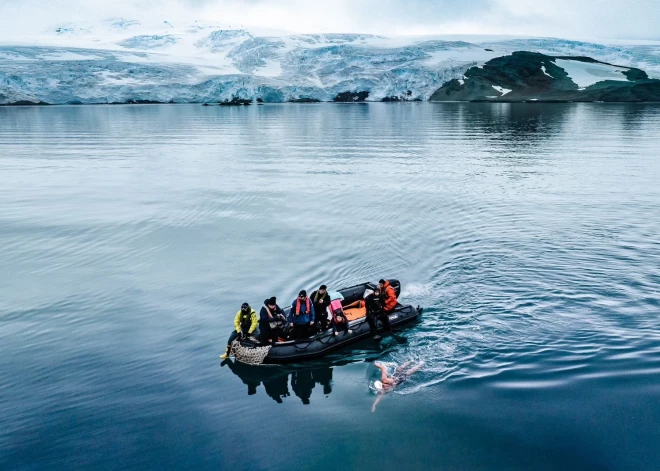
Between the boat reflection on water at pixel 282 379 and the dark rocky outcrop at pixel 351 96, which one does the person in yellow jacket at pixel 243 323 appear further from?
the dark rocky outcrop at pixel 351 96

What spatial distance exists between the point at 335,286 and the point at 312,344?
4.30m

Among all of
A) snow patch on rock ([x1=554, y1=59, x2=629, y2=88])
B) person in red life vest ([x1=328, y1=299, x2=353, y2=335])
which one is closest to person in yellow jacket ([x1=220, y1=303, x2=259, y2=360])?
person in red life vest ([x1=328, y1=299, x2=353, y2=335])

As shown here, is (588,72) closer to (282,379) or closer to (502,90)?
(502,90)

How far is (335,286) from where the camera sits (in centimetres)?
Result: 1833

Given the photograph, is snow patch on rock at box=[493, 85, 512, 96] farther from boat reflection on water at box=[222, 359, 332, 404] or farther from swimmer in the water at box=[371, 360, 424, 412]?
boat reflection on water at box=[222, 359, 332, 404]

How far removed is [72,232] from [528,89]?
13794 centimetres

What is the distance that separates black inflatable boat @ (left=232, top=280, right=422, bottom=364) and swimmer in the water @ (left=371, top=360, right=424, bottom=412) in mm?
1702

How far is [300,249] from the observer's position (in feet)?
71.1

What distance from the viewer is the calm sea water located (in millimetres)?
10586

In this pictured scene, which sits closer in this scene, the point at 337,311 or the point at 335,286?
the point at 337,311

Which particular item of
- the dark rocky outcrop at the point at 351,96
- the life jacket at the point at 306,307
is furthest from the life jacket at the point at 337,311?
the dark rocky outcrop at the point at 351,96

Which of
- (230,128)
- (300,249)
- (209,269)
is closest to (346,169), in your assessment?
(300,249)

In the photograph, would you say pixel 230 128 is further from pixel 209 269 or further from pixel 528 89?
pixel 528 89

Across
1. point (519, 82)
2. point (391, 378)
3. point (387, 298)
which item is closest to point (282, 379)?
point (391, 378)
